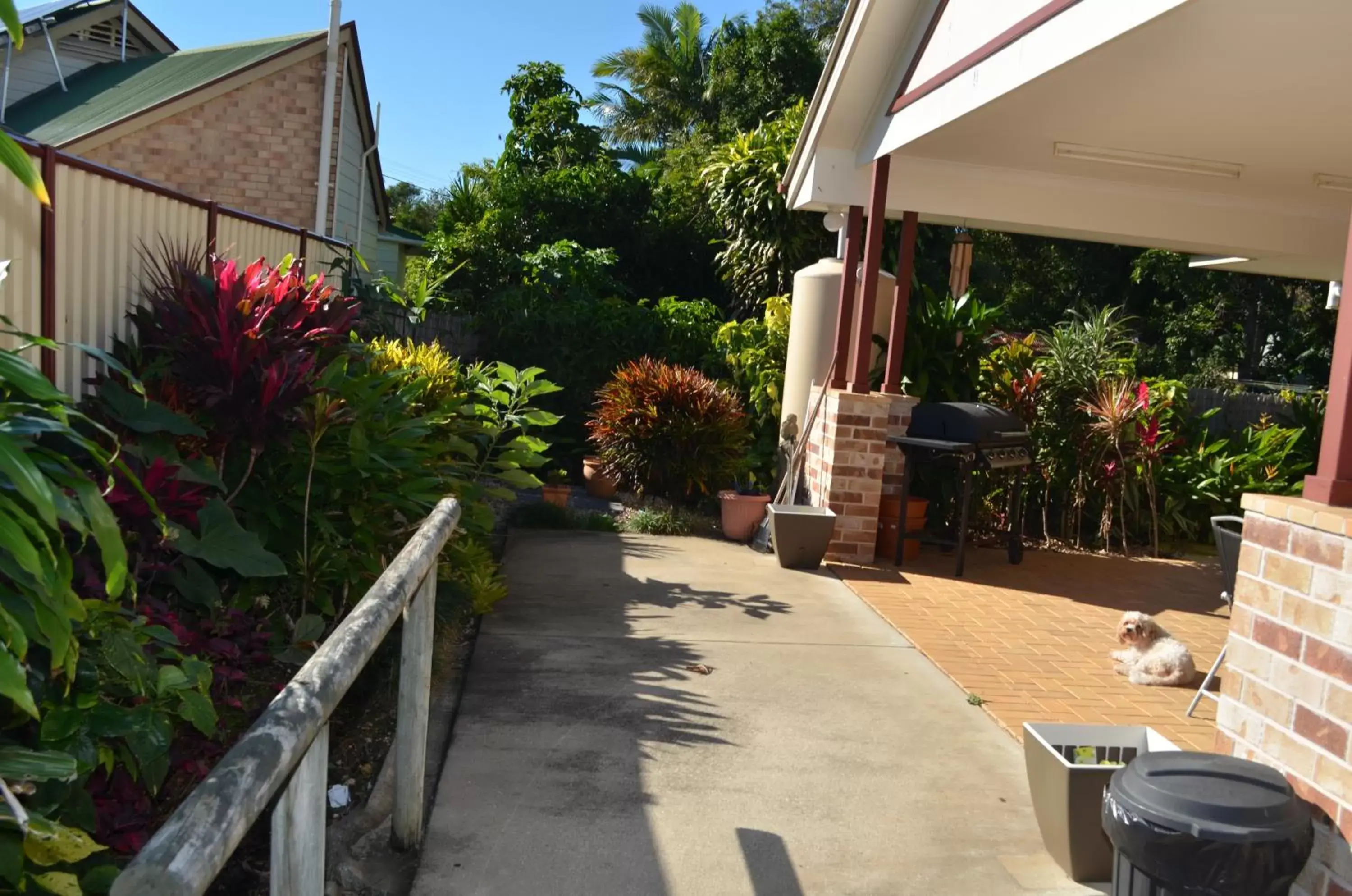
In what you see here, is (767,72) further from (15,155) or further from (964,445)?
(15,155)

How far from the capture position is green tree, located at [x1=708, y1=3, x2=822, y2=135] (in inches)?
907

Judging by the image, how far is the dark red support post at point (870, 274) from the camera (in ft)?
25.3

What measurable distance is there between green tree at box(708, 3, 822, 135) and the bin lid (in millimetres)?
21024

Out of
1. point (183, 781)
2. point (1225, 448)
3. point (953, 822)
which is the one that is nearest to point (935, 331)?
point (1225, 448)

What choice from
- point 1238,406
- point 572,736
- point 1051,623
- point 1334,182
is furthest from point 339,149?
point 1238,406

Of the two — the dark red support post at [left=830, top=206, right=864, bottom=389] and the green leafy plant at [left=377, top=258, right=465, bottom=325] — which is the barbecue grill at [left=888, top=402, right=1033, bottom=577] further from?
the green leafy plant at [left=377, top=258, right=465, bottom=325]

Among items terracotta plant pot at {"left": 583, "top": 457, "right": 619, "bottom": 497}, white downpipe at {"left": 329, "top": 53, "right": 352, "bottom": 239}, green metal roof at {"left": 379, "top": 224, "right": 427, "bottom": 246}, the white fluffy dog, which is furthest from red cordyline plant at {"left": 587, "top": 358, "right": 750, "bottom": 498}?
green metal roof at {"left": 379, "top": 224, "right": 427, "bottom": 246}

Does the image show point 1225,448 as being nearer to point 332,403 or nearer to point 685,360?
point 685,360

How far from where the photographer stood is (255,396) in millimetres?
3932

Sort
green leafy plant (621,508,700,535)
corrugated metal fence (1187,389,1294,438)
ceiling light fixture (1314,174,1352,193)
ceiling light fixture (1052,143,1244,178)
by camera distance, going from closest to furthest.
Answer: ceiling light fixture (1052,143,1244,178), ceiling light fixture (1314,174,1352,193), green leafy plant (621,508,700,535), corrugated metal fence (1187,389,1294,438)

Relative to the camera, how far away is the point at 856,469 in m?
7.82

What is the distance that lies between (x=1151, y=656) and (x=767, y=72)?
1998cm

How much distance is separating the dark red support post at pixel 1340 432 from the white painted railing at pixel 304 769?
2375mm

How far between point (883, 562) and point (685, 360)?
398 cm
